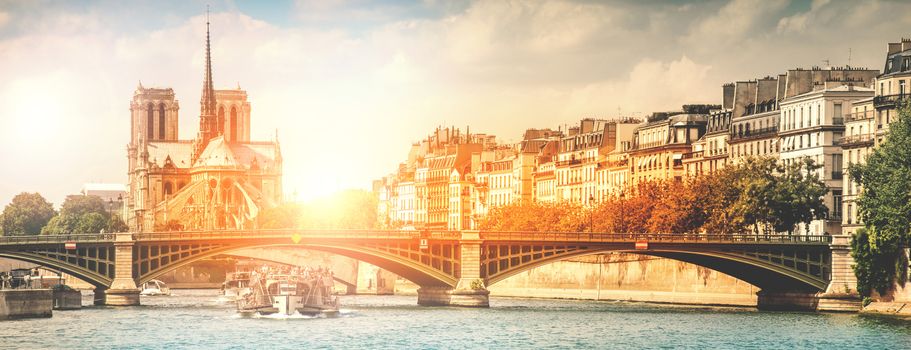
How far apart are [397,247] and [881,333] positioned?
34755mm

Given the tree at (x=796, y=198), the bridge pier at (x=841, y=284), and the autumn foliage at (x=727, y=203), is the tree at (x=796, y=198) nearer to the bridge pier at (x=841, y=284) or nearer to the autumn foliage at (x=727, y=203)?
the autumn foliage at (x=727, y=203)

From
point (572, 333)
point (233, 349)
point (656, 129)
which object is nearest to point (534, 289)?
point (656, 129)

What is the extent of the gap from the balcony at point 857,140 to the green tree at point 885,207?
550cm

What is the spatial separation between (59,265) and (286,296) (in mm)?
16042

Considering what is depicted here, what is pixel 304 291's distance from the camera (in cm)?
12069

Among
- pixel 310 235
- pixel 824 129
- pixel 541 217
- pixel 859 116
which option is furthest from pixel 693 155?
pixel 310 235

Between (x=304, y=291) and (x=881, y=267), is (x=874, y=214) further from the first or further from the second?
(x=304, y=291)

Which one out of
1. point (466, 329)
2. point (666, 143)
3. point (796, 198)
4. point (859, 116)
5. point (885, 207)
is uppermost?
point (859, 116)

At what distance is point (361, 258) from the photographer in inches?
5064

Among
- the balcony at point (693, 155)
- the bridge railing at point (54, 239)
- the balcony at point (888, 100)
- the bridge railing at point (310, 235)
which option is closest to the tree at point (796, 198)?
the balcony at point (888, 100)

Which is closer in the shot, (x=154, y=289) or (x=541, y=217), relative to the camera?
(x=541, y=217)

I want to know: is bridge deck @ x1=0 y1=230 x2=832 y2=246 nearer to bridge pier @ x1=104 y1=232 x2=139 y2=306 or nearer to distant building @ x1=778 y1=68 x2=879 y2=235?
bridge pier @ x1=104 y1=232 x2=139 y2=306

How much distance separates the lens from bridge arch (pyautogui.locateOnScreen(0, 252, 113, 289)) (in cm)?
12631

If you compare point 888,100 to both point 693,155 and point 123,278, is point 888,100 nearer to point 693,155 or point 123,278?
point 693,155
